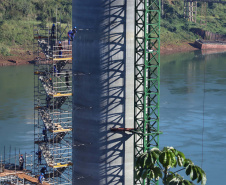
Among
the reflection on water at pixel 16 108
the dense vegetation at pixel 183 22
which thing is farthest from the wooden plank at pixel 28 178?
the dense vegetation at pixel 183 22

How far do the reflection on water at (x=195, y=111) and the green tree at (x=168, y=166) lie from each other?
57.0 feet

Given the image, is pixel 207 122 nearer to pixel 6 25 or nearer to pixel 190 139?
pixel 190 139

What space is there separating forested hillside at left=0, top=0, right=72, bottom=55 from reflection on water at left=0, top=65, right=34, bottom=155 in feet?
32.9

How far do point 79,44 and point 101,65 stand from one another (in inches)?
69.2

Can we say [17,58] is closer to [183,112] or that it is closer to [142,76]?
[183,112]

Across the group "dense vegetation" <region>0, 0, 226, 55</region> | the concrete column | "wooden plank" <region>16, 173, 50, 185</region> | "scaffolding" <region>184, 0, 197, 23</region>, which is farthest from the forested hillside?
the concrete column

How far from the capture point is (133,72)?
3581 cm

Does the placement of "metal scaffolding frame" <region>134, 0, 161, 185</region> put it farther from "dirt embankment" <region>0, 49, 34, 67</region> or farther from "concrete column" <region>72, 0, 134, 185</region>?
"dirt embankment" <region>0, 49, 34, 67</region>

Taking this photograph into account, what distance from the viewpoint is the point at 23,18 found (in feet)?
399

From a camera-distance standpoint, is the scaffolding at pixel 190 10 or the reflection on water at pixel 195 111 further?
the scaffolding at pixel 190 10

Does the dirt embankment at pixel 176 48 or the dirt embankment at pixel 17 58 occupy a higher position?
the dirt embankment at pixel 176 48

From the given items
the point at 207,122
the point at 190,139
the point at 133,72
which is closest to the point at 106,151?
the point at 133,72

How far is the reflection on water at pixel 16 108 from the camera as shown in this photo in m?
60.4

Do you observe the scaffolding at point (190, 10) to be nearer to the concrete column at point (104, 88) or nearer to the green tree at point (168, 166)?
the concrete column at point (104, 88)
